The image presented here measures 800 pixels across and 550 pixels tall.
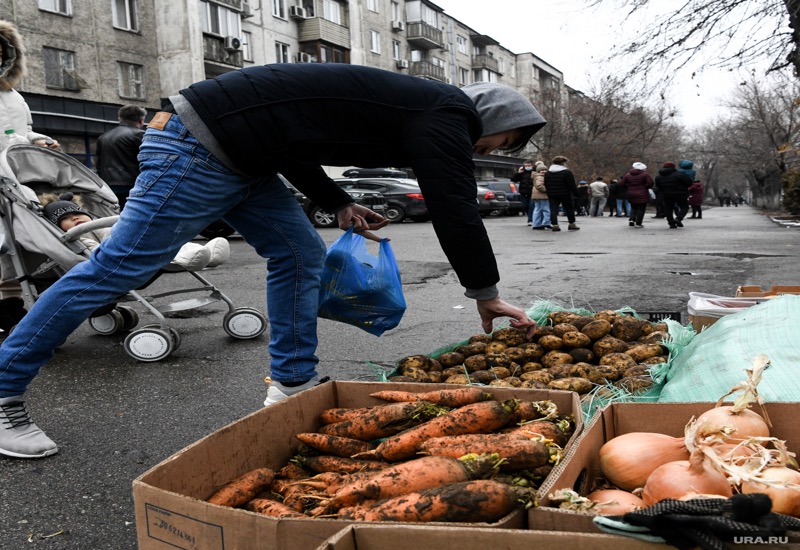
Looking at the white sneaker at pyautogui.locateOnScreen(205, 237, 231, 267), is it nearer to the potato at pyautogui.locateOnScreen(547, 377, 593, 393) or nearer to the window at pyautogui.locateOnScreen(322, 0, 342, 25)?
the potato at pyautogui.locateOnScreen(547, 377, 593, 393)

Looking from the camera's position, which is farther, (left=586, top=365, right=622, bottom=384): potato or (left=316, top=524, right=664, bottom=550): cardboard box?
(left=586, top=365, right=622, bottom=384): potato

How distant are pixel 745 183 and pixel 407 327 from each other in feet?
420

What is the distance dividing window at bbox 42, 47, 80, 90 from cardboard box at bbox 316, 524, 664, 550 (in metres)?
28.4

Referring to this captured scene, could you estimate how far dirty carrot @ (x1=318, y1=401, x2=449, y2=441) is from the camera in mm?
2291

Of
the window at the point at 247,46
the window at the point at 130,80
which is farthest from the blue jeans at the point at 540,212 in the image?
the window at the point at 247,46

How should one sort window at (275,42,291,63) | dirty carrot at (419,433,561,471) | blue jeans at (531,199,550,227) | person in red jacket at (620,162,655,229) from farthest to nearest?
window at (275,42,291,63) → person in red jacket at (620,162,655,229) → blue jeans at (531,199,550,227) → dirty carrot at (419,433,561,471)

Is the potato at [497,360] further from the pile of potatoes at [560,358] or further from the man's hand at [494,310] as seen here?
the man's hand at [494,310]

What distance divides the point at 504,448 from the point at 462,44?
65791mm

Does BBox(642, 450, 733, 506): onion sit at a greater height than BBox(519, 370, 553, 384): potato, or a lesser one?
greater

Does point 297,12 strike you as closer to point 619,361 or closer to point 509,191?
point 509,191

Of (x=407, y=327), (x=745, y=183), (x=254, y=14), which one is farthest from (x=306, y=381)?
(x=745, y=183)

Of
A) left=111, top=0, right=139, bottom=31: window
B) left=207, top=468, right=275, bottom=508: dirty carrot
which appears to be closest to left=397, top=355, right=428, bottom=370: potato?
left=207, top=468, right=275, bottom=508: dirty carrot

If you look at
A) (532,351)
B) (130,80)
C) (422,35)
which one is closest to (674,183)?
(532,351)

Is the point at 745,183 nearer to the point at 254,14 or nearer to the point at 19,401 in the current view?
the point at 254,14
